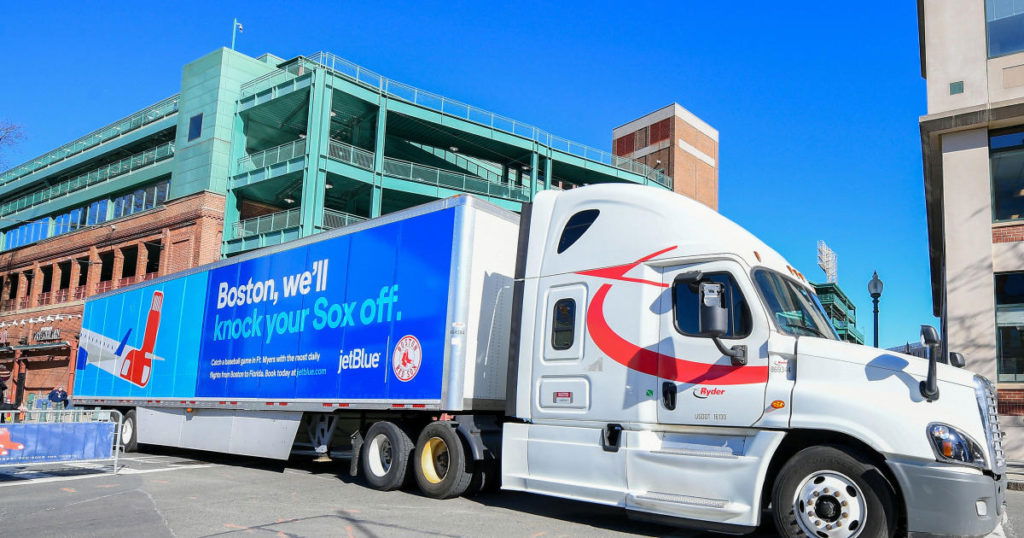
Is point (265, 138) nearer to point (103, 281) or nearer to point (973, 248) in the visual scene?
point (103, 281)

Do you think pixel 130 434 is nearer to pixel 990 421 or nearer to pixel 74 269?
pixel 990 421

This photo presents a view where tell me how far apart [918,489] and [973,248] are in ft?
44.0

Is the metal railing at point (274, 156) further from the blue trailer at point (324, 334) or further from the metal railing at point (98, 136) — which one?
the blue trailer at point (324, 334)

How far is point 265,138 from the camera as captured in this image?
37.0 meters

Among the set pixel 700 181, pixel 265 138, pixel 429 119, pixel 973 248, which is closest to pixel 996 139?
pixel 973 248

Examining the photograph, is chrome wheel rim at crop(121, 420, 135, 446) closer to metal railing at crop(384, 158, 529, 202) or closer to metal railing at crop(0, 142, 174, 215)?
metal railing at crop(384, 158, 529, 202)

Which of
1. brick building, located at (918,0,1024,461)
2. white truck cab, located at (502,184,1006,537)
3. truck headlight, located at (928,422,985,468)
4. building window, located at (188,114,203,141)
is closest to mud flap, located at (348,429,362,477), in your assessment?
white truck cab, located at (502,184,1006,537)

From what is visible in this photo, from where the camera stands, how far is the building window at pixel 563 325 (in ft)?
27.2

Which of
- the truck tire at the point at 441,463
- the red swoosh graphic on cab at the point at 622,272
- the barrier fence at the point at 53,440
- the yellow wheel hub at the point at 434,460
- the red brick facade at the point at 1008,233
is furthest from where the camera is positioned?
the red brick facade at the point at 1008,233

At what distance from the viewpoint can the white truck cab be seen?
6.04 metres

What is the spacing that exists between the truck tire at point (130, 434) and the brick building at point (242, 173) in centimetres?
1494

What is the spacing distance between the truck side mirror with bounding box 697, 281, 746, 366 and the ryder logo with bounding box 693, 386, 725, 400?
0.28m

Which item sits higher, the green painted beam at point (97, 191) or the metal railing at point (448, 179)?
the green painted beam at point (97, 191)

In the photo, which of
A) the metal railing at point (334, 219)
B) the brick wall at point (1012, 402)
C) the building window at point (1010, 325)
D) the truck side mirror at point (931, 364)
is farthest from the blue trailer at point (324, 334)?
the metal railing at point (334, 219)
